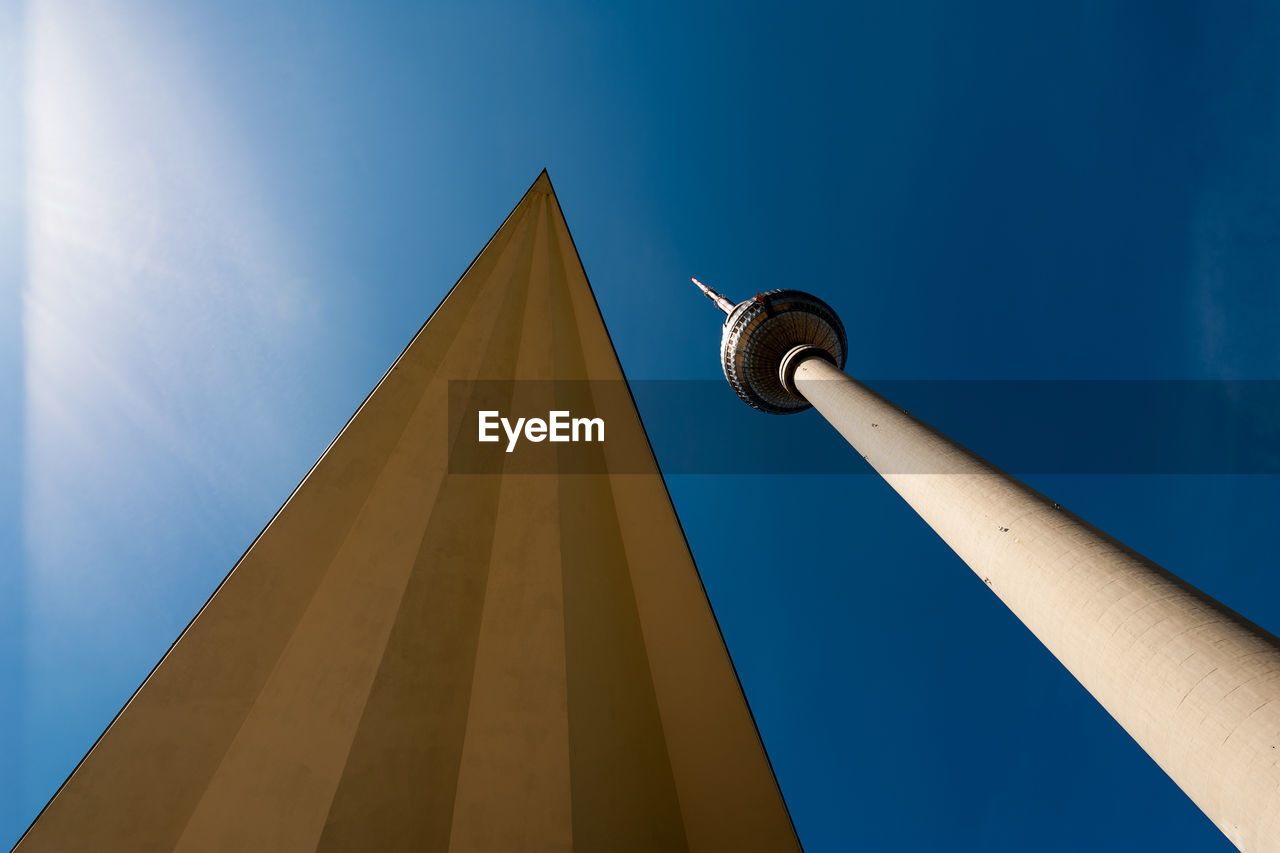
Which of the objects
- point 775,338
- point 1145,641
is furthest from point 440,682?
point 775,338

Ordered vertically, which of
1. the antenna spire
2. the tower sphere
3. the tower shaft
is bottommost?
the tower shaft

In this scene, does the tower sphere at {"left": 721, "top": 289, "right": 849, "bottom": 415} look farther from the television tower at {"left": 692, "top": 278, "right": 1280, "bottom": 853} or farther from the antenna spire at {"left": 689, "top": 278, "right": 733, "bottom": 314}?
the television tower at {"left": 692, "top": 278, "right": 1280, "bottom": 853}

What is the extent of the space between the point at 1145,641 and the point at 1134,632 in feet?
0.69

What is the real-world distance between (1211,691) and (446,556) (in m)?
9.64

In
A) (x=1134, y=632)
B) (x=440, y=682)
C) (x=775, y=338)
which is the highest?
(x=775, y=338)

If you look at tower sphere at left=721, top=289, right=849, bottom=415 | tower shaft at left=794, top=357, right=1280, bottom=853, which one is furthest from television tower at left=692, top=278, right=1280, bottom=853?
tower sphere at left=721, top=289, right=849, bottom=415

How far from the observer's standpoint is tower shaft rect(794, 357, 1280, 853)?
616cm

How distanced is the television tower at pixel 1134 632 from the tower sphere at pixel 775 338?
68.0ft

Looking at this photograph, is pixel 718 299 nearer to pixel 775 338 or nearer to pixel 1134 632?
pixel 775 338

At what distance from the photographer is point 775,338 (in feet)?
121

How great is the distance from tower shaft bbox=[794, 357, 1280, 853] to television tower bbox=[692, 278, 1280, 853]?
0.02 metres

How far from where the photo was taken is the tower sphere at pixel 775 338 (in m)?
36.6

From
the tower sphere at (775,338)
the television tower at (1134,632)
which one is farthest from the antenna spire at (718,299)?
the television tower at (1134,632)

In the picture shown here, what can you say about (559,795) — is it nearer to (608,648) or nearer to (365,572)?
(608,648)
